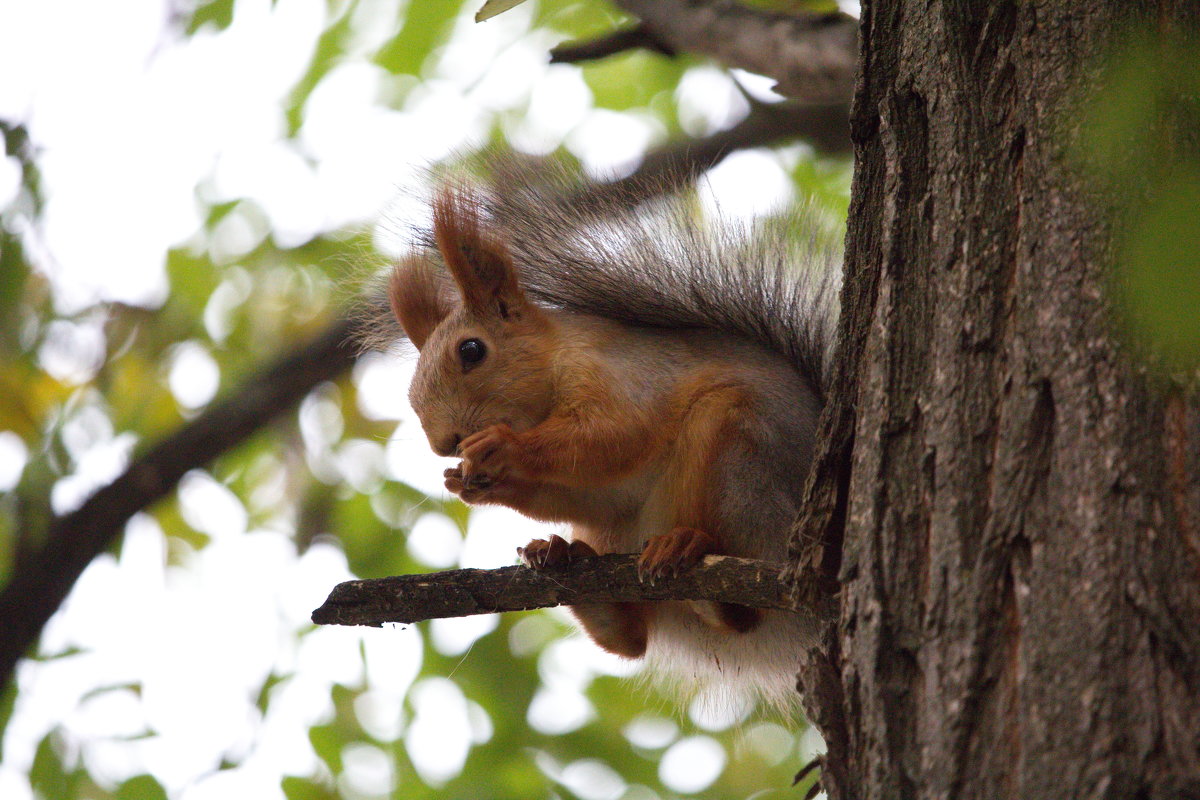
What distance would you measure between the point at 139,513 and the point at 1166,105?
372cm

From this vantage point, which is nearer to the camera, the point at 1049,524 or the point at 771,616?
the point at 1049,524

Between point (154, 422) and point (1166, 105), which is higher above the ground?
point (1166, 105)

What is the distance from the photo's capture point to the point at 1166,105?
1.35 meters

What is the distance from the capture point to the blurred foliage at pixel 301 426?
369 cm

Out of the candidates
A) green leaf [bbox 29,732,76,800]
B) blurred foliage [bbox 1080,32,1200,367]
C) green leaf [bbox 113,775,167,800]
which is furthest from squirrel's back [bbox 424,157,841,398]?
green leaf [bbox 29,732,76,800]

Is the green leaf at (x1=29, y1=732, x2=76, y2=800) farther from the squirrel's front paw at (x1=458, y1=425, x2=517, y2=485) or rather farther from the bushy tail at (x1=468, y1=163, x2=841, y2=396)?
the bushy tail at (x1=468, y1=163, x2=841, y2=396)

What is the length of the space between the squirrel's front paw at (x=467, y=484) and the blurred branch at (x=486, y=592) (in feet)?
1.36

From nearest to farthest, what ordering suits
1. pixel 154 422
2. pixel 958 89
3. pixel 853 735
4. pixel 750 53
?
pixel 853 735 → pixel 958 89 → pixel 750 53 → pixel 154 422

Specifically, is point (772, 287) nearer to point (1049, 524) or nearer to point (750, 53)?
point (750, 53)

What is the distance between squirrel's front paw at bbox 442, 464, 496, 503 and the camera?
233 cm

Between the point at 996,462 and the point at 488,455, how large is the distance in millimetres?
1229

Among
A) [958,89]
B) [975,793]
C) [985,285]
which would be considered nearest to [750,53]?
[958,89]

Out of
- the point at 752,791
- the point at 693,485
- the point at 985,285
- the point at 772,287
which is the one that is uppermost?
the point at 985,285

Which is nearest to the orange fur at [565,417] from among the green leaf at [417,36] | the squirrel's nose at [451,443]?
the squirrel's nose at [451,443]
